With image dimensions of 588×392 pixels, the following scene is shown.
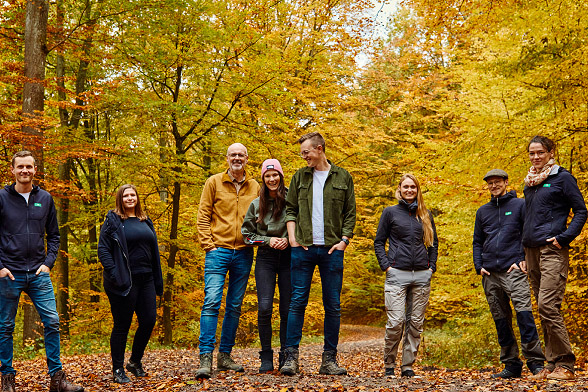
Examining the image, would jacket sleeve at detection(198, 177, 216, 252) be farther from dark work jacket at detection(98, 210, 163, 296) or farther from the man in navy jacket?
the man in navy jacket

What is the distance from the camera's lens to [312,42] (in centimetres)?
1589

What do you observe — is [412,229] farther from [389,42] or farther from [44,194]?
[389,42]

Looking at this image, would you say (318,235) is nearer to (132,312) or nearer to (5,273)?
(132,312)

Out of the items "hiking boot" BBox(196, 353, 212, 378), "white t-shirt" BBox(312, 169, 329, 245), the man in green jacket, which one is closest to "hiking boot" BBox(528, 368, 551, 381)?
the man in green jacket

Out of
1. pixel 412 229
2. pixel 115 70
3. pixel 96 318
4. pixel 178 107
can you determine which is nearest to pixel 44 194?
pixel 412 229

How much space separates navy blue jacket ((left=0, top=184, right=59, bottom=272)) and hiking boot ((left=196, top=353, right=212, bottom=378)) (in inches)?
68.3

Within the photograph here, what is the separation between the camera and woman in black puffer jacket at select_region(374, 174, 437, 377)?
17.7 feet

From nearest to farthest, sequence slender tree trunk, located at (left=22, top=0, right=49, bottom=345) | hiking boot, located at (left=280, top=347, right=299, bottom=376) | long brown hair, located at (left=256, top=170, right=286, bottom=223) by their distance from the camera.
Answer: hiking boot, located at (left=280, top=347, right=299, bottom=376)
long brown hair, located at (left=256, top=170, right=286, bottom=223)
slender tree trunk, located at (left=22, top=0, right=49, bottom=345)

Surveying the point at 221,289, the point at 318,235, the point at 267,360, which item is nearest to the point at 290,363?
the point at 267,360

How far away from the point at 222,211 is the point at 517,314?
327 cm

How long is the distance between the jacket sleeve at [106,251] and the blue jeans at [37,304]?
0.58m

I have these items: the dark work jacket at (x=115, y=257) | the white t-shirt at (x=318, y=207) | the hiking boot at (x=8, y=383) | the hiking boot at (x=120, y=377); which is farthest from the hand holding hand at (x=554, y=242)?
the hiking boot at (x=8, y=383)

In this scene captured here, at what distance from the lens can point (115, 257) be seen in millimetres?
5273

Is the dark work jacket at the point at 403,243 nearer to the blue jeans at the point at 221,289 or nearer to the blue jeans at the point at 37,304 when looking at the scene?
the blue jeans at the point at 221,289
